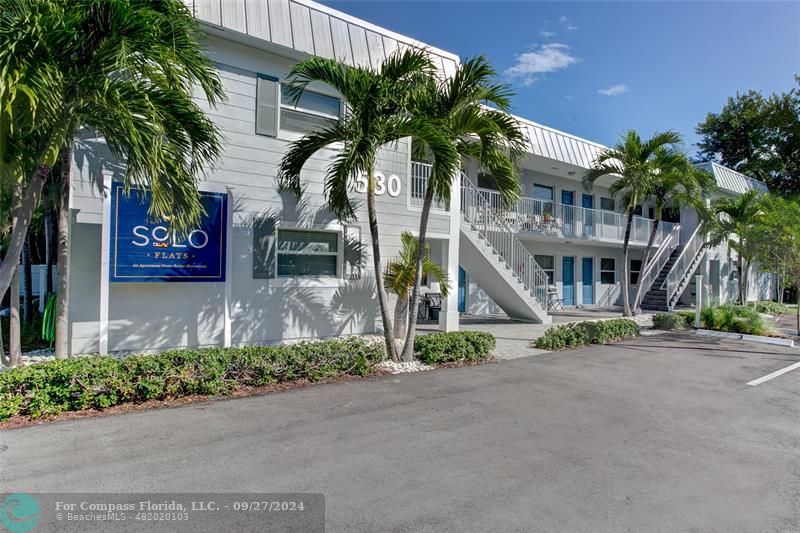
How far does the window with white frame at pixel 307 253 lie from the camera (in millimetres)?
9422

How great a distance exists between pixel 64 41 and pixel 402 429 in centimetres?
525

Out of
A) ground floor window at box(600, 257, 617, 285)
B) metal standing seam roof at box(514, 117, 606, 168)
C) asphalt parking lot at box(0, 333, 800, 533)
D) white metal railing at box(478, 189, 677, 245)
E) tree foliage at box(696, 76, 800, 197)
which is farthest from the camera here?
tree foliage at box(696, 76, 800, 197)

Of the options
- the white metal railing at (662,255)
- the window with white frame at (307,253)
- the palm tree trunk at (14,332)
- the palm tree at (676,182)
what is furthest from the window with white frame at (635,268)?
the palm tree trunk at (14,332)

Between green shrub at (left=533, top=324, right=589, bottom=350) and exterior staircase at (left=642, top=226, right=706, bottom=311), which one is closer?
green shrub at (left=533, top=324, right=589, bottom=350)

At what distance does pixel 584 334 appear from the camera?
10.8m

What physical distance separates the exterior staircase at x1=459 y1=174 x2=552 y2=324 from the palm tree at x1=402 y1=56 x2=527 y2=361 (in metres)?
4.57

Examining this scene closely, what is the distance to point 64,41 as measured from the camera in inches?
186

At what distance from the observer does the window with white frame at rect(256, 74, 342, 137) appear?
8961 mm

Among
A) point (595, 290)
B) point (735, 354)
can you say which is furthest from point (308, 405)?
point (595, 290)

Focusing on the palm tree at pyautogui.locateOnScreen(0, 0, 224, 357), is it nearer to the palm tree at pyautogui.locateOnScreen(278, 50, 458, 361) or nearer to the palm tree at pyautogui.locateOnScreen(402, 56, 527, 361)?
the palm tree at pyautogui.locateOnScreen(278, 50, 458, 361)

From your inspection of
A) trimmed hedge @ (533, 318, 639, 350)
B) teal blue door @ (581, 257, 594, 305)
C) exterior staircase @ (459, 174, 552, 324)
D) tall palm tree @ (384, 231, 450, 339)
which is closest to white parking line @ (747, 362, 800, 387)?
trimmed hedge @ (533, 318, 639, 350)

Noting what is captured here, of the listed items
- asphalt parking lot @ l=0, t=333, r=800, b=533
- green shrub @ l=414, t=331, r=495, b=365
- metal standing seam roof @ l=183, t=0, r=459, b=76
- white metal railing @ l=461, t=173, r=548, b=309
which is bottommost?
asphalt parking lot @ l=0, t=333, r=800, b=533

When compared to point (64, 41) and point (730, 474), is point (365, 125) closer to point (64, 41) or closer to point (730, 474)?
point (64, 41)

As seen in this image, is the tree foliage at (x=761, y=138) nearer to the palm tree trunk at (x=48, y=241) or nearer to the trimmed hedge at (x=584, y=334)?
the trimmed hedge at (x=584, y=334)
